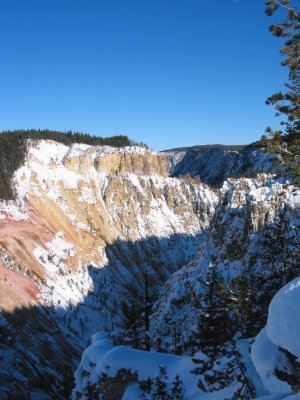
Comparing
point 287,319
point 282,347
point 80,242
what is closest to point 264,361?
point 282,347

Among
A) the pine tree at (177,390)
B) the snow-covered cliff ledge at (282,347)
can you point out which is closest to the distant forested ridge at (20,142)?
the pine tree at (177,390)

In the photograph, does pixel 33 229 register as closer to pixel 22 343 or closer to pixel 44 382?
pixel 22 343

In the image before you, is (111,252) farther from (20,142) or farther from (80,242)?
(20,142)

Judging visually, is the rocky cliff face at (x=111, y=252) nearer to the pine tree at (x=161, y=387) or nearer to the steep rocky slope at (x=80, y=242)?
the steep rocky slope at (x=80, y=242)

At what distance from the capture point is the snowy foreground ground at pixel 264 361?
8.23 meters

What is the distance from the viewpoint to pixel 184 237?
143 meters

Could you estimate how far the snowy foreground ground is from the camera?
823 cm

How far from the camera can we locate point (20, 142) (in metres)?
116

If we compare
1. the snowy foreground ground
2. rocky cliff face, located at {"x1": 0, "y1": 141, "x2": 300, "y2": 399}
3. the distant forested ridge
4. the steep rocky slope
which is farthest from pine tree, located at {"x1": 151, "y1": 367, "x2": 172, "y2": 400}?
the distant forested ridge

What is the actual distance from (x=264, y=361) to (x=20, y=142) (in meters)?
115

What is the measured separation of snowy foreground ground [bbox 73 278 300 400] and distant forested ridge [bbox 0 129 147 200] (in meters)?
84.1

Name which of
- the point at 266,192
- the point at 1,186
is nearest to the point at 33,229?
the point at 1,186

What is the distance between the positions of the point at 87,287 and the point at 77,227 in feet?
62.6

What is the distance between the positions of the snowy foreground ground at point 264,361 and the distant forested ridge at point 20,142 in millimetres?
84147
